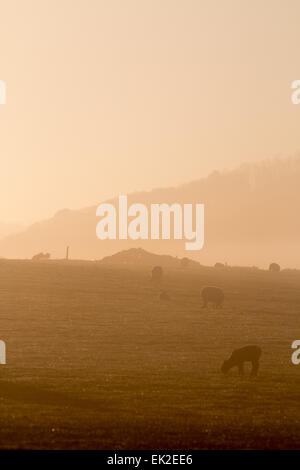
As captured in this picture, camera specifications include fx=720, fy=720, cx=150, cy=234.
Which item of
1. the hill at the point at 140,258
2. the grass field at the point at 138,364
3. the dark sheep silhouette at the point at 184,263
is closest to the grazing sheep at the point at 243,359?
the grass field at the point at 138,364

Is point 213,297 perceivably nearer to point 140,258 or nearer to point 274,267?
point 274,267

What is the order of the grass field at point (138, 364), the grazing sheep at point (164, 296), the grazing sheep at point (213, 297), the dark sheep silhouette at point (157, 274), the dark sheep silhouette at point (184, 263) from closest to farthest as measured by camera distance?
1. the grass field at point (138, 364)
2. the grazing sheep at point (213, 297)
3. the grazing sheep at point (164, 296)
4. the dark sheep silhouette at point (157, 274)
5. the dark sheep silhouette at point (184, 263)

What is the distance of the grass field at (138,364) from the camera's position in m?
21.2

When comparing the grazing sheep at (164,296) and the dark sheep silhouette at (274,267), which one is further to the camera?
the dark sheep silhouette at (274,267)

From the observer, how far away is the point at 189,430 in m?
21.6

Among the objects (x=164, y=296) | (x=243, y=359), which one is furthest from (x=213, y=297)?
(x=243, y=359)

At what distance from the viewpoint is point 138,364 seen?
1593 inches

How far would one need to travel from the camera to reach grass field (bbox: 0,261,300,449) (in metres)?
21.2

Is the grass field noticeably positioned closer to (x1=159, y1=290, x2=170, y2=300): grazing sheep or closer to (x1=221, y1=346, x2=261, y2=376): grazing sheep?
(x1=221, y1=346, x2=261, y2=376): grazing sheep

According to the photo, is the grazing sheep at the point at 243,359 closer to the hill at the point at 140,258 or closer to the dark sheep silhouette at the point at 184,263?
the dark sheep silhouette at the point at 184,263

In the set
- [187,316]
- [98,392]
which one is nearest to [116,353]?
[98,392]
